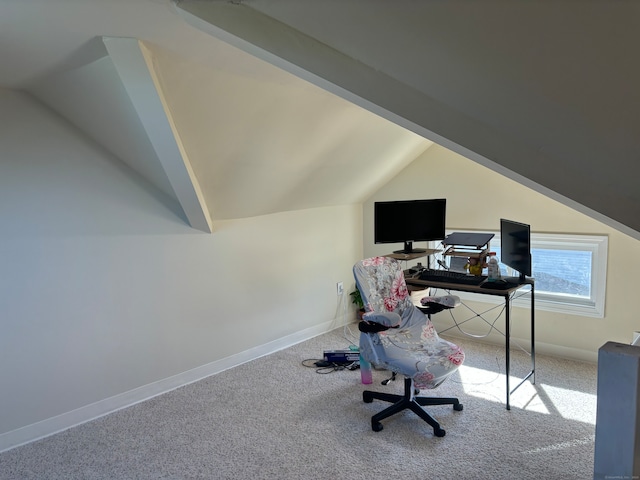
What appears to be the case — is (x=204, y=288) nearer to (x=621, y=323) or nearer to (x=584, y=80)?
(x=584, y=80)

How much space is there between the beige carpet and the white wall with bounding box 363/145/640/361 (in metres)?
0.29

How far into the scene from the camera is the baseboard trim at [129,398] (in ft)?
8.51

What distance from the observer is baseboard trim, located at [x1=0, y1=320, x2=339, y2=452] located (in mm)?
2594

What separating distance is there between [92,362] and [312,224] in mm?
2175

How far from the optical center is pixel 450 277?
3174mm

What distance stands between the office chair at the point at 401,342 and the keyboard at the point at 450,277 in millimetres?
206

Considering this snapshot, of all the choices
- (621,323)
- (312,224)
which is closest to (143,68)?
(312,224)

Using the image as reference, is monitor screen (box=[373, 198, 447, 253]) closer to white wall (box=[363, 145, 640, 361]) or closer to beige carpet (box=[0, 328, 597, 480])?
white wall (box=[363, 145, 640, 361])

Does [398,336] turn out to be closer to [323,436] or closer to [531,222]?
[323,436]

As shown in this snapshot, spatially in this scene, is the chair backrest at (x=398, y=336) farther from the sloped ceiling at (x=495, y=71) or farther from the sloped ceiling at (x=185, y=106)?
the sloped ceiling at (x=495, y=71)

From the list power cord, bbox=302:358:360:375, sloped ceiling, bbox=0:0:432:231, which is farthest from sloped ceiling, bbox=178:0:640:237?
power cord, bbox=302:358:360:375

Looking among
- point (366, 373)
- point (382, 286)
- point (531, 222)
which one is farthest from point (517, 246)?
point (366, 373)

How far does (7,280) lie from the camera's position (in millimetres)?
2520

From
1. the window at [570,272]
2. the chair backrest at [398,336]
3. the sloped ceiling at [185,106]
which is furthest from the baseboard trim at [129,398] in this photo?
the window at [570,272]
